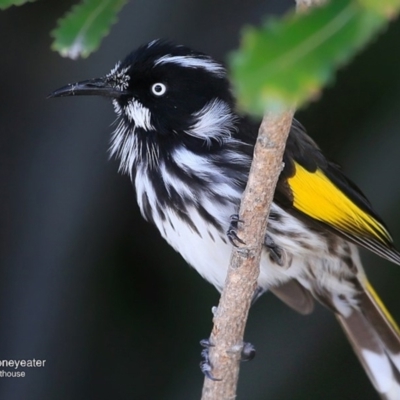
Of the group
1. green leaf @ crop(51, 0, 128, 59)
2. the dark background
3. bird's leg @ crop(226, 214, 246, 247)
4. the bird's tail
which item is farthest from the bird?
green leaf @ crop(51, 0, 128, 59)

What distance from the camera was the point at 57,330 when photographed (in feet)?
13.8

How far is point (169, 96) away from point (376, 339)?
1574 millimetres

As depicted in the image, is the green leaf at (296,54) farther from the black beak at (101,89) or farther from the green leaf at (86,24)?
the black beak at (101,89)

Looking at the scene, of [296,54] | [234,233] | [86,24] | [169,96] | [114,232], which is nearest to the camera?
[296,54]

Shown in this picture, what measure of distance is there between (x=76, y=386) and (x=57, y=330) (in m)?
0.36

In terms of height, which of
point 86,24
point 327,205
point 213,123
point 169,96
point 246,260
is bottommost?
point 246,260

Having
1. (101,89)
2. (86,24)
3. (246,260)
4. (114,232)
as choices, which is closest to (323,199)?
(246,260)

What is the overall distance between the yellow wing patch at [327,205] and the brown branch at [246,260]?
54 centimetres

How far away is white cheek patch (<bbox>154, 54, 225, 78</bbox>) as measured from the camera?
2.93m

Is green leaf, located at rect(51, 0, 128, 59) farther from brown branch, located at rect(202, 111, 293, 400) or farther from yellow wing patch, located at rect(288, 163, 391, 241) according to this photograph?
yellow wing patch, located at rect(288, 163, 391, 241)

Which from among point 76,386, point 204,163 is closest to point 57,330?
point 76,386

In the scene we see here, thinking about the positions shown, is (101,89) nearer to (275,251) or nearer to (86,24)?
(275,251)

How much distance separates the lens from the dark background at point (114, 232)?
4160mm

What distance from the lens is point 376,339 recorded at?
3611 millimetres
